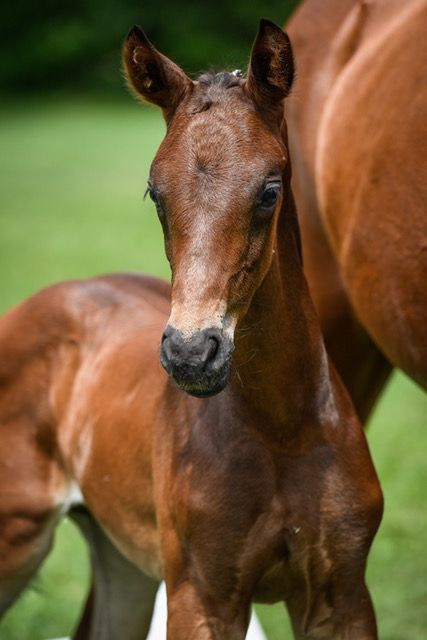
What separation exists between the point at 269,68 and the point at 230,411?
81cm

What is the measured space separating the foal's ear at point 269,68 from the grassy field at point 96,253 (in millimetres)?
1888

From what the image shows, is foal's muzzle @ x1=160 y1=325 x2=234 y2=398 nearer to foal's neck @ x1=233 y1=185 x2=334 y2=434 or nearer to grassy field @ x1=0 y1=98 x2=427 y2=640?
foal's neck @ x1=233 y1=185 x2=334 y2=434

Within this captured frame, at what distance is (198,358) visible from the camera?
2.47 meters

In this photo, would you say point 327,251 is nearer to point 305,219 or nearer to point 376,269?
point 305,219

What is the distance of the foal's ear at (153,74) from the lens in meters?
2.90

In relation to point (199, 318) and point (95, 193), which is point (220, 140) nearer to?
point (199, 318)

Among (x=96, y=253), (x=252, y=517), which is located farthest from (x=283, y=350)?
(x=96, y=253)

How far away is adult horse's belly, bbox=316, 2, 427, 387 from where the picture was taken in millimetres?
3438

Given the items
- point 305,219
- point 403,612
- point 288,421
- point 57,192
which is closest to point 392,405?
point 403,612

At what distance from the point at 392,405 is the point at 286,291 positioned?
5471mm

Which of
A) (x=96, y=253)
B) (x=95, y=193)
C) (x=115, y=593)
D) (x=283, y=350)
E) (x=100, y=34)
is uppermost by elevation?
(x=283, y=350)

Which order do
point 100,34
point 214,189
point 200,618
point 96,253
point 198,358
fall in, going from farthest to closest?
point 100,34
point 96,253
point 200,618
point 214,189
point 198,358

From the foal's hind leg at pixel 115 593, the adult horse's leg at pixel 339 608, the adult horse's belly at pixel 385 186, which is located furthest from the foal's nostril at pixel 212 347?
the foal's hind leg at pixel 115 593

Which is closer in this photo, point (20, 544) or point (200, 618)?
point (200, 618)
